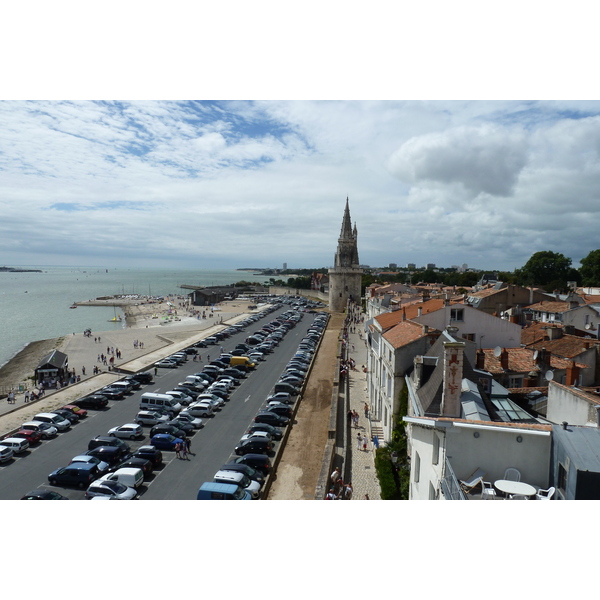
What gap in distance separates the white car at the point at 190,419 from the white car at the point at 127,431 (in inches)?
91.0

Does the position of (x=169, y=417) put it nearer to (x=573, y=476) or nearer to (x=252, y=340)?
(x=573, y=476)

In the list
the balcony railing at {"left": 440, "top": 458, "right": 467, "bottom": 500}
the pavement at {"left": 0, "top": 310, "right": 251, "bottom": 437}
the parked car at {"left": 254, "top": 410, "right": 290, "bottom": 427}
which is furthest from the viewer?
the pavement at {"left": 0, "top": 310, "right": 251, "bottom": 437}

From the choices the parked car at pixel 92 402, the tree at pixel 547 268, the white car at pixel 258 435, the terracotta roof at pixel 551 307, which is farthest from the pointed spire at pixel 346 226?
the white car at pixel 258 435

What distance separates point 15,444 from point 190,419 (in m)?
7.50

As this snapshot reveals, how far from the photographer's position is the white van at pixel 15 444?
59.5ft

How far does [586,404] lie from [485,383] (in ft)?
11.9

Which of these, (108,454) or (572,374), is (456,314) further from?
(108,454)

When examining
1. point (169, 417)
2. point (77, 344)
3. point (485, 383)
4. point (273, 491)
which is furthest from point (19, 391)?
point (485, 383)

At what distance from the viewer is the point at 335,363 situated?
36094mm

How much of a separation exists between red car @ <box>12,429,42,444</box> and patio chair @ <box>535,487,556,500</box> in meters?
19.9

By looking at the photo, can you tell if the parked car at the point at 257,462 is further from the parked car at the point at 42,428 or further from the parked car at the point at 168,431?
the parked car at the point at 42,428

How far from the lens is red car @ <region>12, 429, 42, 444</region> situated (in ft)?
62.6

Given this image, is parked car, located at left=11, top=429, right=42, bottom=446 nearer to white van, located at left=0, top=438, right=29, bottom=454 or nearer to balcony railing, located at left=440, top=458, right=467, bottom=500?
white van, located at left=0, top=438, right=29, bottom=454

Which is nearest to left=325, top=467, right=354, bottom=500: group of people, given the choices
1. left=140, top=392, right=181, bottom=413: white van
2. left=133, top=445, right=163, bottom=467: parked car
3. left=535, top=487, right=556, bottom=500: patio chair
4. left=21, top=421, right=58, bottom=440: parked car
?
left=133, top=445, right=163, bottom=467: parked car
